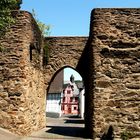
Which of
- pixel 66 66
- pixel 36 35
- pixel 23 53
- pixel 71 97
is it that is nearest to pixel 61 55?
pixel 66 66

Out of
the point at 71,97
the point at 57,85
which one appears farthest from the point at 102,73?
the point at 71,97

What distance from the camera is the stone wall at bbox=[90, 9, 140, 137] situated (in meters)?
11.5

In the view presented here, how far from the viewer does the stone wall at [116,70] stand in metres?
11.5

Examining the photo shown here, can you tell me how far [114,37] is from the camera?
12.0 meters

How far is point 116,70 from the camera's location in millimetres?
11789

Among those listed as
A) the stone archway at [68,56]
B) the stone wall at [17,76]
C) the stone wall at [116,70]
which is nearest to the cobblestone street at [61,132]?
the stone wall at [17,76]

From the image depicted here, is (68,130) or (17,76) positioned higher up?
(17,76)

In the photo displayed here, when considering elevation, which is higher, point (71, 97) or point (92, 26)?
point (92, 26)

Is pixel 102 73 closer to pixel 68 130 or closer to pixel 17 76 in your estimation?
pixel 17 76

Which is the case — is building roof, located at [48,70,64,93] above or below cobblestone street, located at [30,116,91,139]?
above

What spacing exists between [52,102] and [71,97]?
22.5 meters

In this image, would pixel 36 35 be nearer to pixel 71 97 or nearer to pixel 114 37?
pixel 114 37

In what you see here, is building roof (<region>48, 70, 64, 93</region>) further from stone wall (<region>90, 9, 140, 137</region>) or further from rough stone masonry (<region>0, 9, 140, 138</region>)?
stone wall (<region>90, 9, 140, 137</region>)

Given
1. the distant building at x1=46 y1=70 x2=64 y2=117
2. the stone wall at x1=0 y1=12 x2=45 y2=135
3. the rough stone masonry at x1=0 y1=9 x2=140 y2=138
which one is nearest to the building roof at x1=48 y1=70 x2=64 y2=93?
the distant building at x1=46 y1=70 x2=64 y2=117
